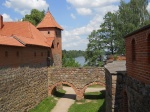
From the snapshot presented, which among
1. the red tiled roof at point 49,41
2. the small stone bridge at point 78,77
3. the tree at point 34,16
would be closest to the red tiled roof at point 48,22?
the red tiled roof at point 49,41

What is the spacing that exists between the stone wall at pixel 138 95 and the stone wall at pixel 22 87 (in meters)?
9.55

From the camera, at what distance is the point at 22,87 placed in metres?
19.3

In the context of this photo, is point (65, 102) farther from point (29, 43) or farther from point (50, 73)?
point (29, 43)

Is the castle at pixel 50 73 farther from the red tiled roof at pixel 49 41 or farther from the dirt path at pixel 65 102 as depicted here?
the dirt path at pixel 65 102

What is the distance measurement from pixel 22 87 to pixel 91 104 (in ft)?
22.5

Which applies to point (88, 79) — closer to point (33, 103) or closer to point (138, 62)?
point (33, 103)

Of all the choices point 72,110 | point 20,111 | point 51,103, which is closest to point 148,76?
point 20,111

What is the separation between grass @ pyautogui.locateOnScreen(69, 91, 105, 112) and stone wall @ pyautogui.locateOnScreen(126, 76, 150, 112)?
1050cm

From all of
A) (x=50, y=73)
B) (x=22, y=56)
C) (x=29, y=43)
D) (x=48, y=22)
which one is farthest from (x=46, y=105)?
(x=48, y=22)

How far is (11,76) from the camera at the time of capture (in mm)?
17281

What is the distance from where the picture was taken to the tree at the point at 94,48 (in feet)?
136

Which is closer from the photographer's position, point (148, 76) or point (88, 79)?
point (148, 76)

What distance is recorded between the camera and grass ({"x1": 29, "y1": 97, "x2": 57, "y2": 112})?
21353 millimetres

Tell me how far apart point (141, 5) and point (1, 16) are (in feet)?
67.9
